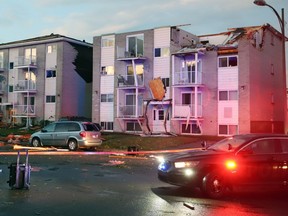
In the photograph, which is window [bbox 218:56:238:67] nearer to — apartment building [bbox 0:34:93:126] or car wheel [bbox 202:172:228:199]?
apartment building [bbox 0:34:93:126]

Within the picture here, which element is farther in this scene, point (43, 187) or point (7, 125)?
point (7, 125)

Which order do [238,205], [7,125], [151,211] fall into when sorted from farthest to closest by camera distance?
[7,125] → [238,205] → [151,211]

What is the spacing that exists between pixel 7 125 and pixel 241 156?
4063 cm

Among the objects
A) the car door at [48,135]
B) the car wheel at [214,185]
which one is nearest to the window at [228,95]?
the car door at [48,135]

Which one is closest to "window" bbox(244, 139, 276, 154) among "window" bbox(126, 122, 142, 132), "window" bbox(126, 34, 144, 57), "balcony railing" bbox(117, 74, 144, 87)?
"balcony railing" bbox(117, 74, 144, 87)

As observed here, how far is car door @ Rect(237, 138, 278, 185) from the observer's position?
905 centimetres

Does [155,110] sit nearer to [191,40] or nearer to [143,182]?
[191,40]

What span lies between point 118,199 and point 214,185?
2.14m

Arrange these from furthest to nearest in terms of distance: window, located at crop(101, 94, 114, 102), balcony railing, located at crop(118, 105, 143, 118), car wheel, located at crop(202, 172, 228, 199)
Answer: window, located at crop(101, 94, 114, 102) < balcony railing, located at crop(118, 105, 143, 118) < car wheel, located at crop(202, 172, 228, 199)

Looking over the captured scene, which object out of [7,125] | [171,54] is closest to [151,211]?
[171,54]

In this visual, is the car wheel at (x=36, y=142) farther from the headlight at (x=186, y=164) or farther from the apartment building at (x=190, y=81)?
the headlight at (x=186, y=164)

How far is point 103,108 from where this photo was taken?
40.5m

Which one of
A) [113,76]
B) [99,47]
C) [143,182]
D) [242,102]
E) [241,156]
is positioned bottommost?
[143,182]

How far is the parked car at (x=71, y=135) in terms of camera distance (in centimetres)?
2209
